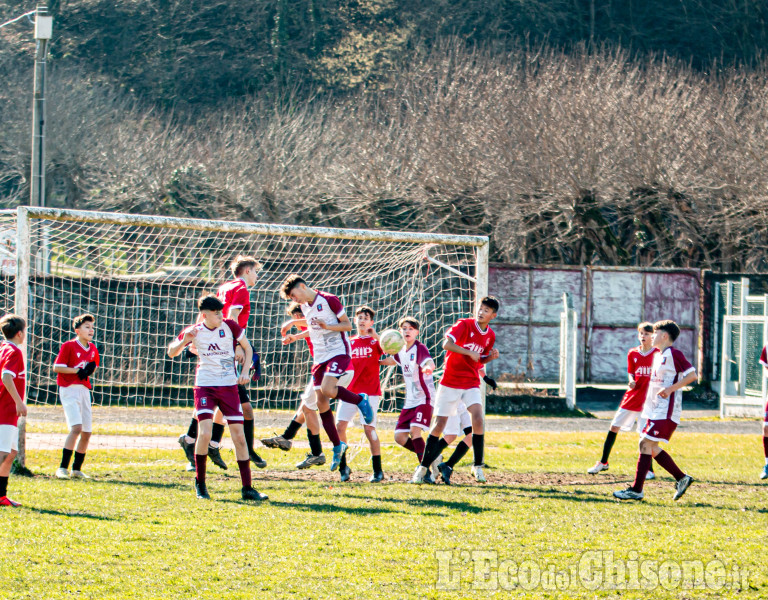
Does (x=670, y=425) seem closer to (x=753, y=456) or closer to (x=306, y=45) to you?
(x=753, y=456)

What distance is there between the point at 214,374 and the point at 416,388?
2711 mm

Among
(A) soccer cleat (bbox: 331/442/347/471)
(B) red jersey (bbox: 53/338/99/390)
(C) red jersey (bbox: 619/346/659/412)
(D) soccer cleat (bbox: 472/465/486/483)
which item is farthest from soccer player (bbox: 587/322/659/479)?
(B) red jersey (bbox: 53/338/99/390)

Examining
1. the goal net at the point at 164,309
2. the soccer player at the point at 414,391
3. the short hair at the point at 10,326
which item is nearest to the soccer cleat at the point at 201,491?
the short hair at the point at 10,326

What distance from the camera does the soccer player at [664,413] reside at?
348 inches

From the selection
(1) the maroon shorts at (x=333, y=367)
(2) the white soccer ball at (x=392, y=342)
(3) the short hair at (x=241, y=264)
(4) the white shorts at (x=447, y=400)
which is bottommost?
(4) the white shorts at (x=447, y=400)

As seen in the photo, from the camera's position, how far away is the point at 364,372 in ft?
35.1

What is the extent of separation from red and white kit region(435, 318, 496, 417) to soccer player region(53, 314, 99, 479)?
12.3 ft

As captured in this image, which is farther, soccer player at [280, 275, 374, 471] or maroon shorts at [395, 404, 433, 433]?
maroon shorts at [395, 404, 433, 433]

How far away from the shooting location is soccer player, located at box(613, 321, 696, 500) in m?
8.84

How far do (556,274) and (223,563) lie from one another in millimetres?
16583

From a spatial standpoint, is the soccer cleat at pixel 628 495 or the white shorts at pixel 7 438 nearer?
the white shorts at pixel 7 438

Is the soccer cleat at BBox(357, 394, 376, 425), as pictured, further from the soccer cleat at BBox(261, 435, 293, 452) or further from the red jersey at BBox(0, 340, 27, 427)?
the red jersey at BBox(0, 340, 27, 427)

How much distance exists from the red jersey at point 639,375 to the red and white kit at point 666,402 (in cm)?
176

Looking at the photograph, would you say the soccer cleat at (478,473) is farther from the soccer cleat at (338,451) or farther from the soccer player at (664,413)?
the soccer player at (664,413)
